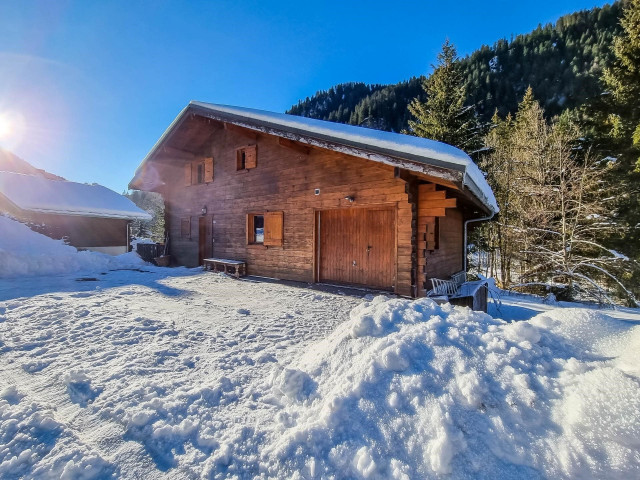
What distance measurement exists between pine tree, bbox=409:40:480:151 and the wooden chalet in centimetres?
652

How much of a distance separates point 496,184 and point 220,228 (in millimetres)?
14677

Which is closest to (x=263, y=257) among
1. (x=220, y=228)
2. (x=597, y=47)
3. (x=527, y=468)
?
(x=220, y=228)

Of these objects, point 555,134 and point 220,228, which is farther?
point 555,134

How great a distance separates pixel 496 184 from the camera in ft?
51.2

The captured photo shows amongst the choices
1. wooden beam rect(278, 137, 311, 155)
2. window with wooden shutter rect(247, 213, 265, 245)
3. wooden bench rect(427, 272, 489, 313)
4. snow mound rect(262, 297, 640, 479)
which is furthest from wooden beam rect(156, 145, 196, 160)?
snow mound rect(262, 297, 640, 479)

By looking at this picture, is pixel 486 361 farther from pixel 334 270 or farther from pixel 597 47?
pixel 597 47

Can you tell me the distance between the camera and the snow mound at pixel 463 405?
181cm

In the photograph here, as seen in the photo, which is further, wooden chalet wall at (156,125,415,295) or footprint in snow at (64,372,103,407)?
wooden chalet wall at (156,125,415,295)

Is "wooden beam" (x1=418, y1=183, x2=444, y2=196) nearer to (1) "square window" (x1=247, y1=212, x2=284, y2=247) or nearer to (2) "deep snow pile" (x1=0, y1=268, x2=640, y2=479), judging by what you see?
(2) "deep snow pile" (x1=0, y1=268, x2=640, y2=479)

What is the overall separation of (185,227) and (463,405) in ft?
39.9

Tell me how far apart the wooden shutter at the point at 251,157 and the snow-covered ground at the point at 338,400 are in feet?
22.1

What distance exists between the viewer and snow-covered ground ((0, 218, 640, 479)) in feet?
6.04

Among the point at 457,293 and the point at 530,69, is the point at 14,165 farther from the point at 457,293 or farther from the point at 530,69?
the point at 530,69

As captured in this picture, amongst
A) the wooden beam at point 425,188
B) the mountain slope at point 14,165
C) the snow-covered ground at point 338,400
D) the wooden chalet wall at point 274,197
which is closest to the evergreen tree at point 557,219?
the wooden beam at point 425,188
